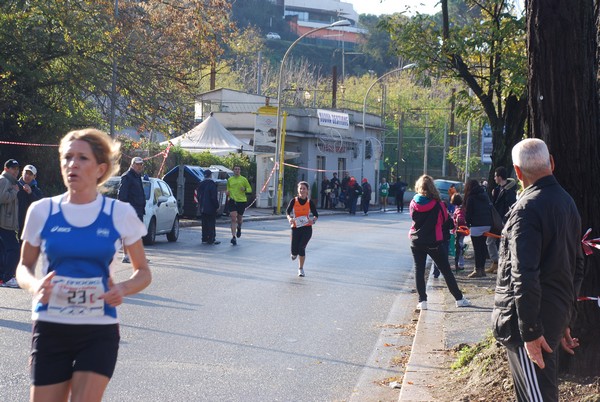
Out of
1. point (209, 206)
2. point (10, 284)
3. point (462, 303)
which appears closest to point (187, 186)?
point (209, 206)

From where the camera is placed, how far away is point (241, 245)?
71.8ft

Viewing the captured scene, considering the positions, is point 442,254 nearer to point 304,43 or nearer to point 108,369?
point 108,369

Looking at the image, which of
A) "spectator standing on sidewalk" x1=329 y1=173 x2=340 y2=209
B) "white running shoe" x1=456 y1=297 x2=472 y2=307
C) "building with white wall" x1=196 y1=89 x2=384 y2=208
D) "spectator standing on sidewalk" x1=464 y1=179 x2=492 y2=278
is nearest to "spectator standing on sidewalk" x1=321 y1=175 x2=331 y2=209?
"spectator standing on sidewalk" x1=329 y1=173 x2=340 y2=209

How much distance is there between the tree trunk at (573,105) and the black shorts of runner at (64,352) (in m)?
3.61

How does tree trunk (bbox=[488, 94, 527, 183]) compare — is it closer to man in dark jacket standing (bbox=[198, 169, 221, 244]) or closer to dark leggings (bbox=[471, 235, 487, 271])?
dark leggings (bbox=[471, 235, 487, 271])

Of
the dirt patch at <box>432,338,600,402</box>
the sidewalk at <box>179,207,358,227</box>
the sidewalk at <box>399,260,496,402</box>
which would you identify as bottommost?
the sidewalk at <box>179,207,358,227</box>

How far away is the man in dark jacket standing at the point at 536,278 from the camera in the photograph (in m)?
4.58

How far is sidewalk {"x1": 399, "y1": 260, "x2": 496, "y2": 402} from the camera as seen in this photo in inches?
295

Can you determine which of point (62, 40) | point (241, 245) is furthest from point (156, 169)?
point (241, 245)

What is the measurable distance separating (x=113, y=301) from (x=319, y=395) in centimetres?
352

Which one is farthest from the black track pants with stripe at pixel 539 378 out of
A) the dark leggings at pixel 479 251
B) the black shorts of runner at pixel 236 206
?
the black shorts of runner at pixel 236 206

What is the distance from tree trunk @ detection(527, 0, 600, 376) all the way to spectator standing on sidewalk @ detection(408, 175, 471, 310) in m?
5.46

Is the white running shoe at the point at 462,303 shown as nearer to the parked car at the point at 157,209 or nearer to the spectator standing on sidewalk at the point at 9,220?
the spectator standing on sidewalk at the point at 9,220

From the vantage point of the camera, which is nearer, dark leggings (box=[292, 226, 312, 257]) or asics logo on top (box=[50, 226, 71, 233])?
asics logo on top (box=[50, 226, 71, 233])
